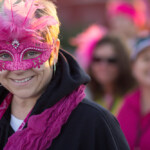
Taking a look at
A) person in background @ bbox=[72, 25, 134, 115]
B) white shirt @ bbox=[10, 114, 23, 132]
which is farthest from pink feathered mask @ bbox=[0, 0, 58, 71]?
person in background @ bbox=[72, 25, 134, 115]

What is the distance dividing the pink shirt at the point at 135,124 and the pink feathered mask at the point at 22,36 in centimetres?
151

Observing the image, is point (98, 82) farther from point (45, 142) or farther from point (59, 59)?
point (45, 142)

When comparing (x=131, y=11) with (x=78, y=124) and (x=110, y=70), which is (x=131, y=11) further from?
(x=78, y=124)

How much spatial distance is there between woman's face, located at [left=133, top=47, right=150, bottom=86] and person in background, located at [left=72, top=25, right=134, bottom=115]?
83 cm

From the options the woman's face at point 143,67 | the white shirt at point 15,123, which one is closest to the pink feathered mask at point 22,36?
the white shirt at point 15,123

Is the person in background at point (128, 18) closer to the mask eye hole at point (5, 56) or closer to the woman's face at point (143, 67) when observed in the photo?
the woman's face at point (143, 67)

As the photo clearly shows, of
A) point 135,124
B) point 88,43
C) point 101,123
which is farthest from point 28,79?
point 88,43

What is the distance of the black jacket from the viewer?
2.21 meters

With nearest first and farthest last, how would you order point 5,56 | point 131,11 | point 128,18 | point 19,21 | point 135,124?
point 19,21 < point 5,56 < point 135,124 < point 128,18 < point 131,11

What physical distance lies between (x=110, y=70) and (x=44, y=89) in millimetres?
2584

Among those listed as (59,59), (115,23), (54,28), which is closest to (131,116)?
(59,59)

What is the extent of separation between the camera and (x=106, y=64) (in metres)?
4.87

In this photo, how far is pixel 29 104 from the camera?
2498mm

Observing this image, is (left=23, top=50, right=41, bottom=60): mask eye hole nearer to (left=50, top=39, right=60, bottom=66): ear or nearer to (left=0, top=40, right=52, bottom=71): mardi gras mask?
(left=0, top=40, right=52, bottom=71): mardi gras mask
